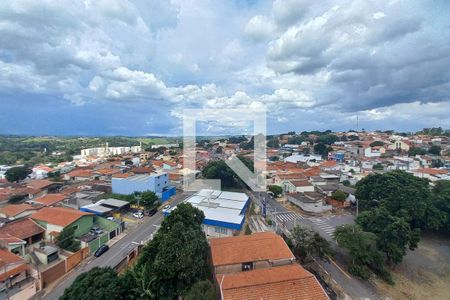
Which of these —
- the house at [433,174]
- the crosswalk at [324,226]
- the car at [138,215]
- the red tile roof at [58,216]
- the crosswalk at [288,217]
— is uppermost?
the house at [433,174]

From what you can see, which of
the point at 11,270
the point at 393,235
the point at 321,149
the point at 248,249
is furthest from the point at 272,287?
the point at 321,149

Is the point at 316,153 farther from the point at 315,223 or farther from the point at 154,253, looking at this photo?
the point at 154,253

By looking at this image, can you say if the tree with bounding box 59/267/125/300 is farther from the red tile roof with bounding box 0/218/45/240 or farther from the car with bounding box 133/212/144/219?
the car with bounding box 133/212/144/219

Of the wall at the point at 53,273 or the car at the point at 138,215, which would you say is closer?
the wall at the point at 53,273

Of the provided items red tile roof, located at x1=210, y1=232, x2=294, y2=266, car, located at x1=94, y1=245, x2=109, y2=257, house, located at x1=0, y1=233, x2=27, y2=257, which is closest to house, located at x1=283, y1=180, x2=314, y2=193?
red tile roof, located at x1=210, y1=232, x2=294, y2=266

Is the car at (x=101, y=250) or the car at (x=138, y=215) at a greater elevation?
the car at (x=138, y=215)

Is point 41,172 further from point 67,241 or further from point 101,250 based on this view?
point 101,250

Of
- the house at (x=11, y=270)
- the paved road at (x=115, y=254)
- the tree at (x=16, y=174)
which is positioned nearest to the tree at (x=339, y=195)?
the paved road at (x=115, y=254)

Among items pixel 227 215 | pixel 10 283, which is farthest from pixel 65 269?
pixel 227 215

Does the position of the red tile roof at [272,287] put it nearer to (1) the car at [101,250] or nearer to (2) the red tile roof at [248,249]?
(2) the red tile roof at [248,249]
